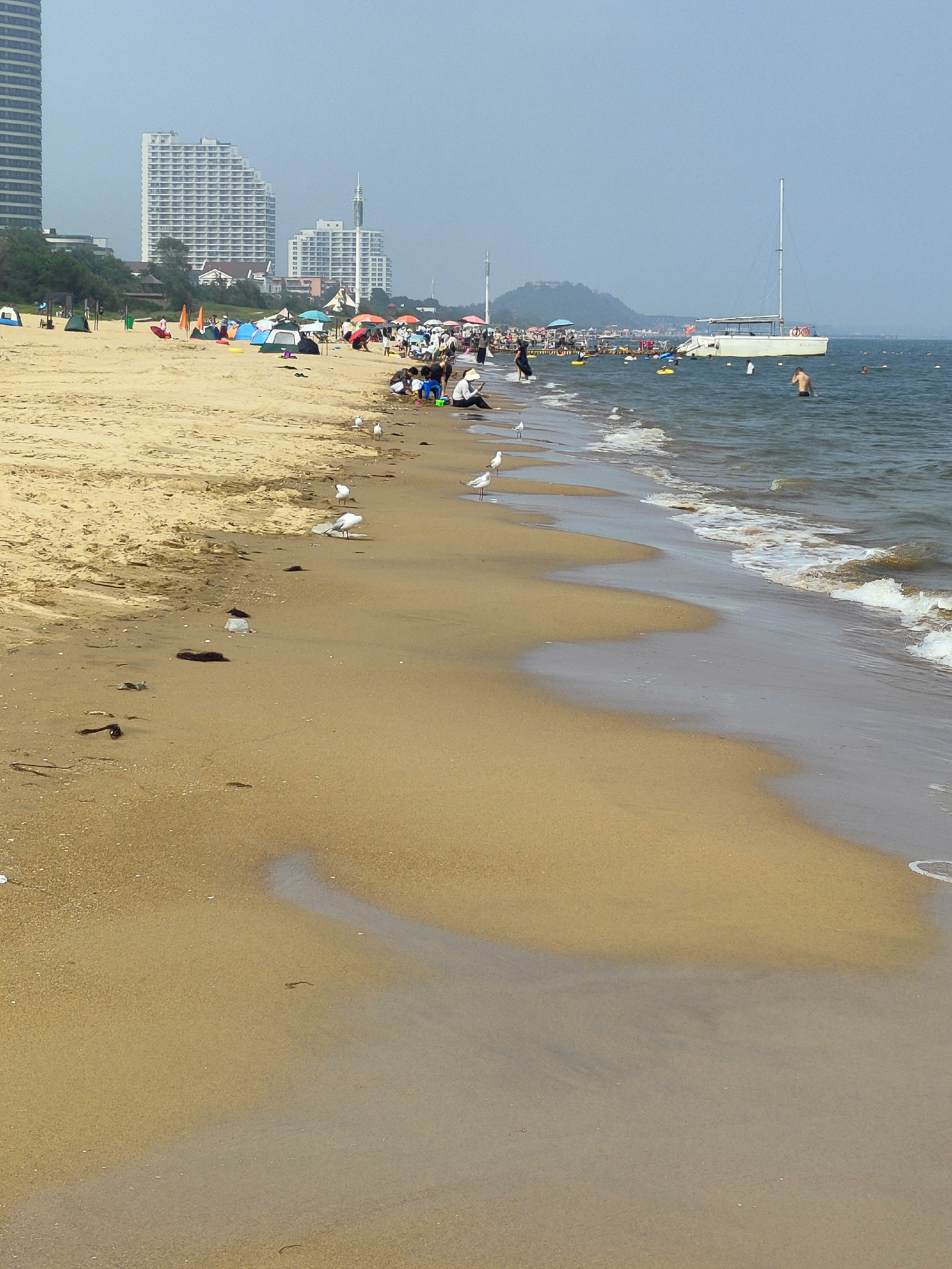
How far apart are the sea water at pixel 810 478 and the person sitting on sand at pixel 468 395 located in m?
2.59

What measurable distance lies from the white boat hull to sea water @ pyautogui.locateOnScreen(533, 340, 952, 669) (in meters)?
35.7

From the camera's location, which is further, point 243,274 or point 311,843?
point 243,274

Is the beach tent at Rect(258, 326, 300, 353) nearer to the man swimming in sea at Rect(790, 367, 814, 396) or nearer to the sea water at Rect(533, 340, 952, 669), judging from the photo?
the sea water at Rect(533, 340, 952, 669)

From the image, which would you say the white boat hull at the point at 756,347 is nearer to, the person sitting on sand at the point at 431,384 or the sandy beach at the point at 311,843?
the person sitting on sand at the point at 431,384

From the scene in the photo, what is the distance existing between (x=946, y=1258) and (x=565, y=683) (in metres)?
4.10

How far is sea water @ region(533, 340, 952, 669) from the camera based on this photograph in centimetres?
1047

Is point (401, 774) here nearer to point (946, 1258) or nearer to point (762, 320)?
point (946, 1258)

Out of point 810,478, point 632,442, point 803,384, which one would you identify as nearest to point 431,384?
point 632,442

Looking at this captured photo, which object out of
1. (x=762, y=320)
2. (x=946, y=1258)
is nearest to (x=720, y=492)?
(x=946, y=1258)

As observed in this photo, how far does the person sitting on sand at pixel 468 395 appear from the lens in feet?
89.5

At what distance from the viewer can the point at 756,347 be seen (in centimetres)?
8406

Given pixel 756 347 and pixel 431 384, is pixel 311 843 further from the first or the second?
pixel 756 347

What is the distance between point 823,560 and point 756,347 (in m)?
76.6

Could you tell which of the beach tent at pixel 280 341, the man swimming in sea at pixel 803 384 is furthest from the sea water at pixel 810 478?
the beach tent at pixel 280 341
